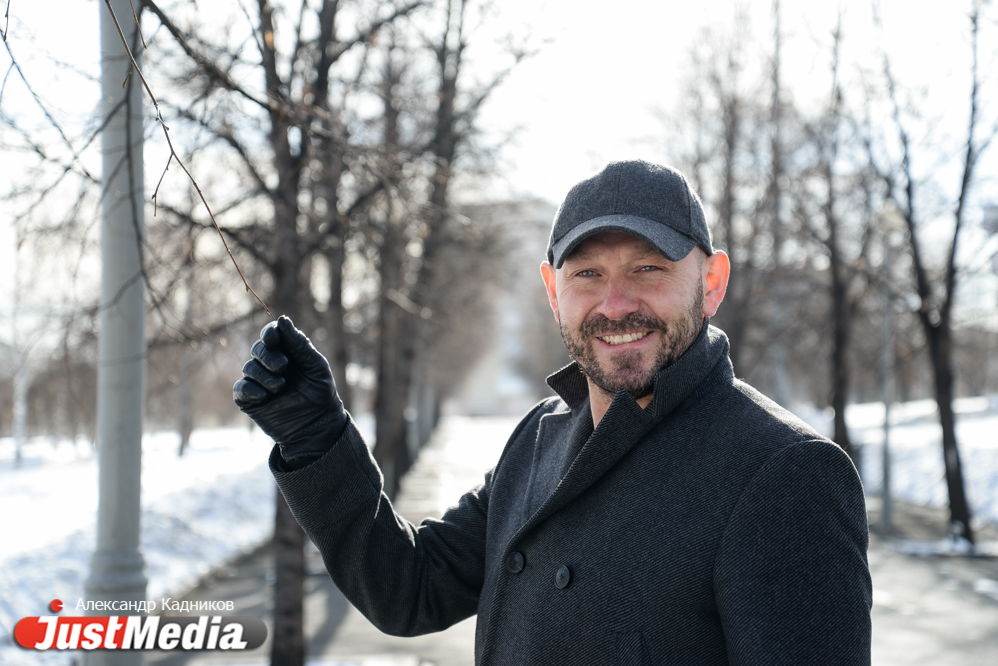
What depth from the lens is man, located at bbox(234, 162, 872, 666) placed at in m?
1.47

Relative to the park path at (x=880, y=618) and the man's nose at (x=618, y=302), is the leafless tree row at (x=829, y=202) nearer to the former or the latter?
the park path at (x=880, y=618)

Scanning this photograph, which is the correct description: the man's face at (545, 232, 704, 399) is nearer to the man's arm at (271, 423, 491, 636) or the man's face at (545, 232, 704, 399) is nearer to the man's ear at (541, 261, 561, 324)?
the man's ear at (541, 261, 561, 324)

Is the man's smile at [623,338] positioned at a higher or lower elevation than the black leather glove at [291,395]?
higher

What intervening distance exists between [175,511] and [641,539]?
11708mm

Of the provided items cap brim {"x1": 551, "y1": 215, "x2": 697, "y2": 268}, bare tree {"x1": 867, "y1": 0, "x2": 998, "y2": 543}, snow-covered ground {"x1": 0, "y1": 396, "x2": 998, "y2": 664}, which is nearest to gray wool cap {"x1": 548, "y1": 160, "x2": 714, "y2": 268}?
cap brim {"x1": 551, "y1": 215, "x2": 697, "y2": 268}

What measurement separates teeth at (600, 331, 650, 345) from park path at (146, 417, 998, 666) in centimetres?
339

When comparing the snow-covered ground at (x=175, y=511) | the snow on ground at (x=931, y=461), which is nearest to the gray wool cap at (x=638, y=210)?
the snow-covered ground at (x=175, y=511)

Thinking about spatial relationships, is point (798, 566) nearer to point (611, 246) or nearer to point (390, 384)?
point (611, 246)

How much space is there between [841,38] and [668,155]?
201 inches

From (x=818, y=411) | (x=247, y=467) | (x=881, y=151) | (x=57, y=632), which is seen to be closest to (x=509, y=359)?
(x=818, y=411)

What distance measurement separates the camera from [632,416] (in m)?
1.74

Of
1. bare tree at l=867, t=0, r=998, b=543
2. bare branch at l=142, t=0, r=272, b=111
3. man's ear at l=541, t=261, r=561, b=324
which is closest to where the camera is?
man's ear at l=541, t=261, r=561, b=324

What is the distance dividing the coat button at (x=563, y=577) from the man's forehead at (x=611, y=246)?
66 centimetres

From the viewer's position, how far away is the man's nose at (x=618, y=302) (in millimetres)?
1804
